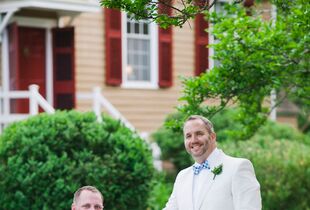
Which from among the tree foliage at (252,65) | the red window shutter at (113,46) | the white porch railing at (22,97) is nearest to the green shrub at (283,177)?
the tree foliage at (252,65)

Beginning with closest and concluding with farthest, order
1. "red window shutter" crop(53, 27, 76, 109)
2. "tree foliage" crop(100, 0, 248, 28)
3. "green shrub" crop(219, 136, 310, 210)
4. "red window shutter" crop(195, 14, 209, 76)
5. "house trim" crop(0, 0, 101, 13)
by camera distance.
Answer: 1. "tree foliage" crop(100, 0, 248, 28)
2. "green shrub" crop(219, 136, 310, 210)
3. "house trim" crop(0, 0, 101, 13)
4. "red window shutter" crop(53, 27, 76, 109)
5. "red window shutter" crop(195, 14, 209, 76)

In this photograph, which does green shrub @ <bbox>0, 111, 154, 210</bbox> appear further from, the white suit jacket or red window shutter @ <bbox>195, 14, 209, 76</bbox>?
red window shutter @ <bbox>195, 14, 209, 76</bbox>

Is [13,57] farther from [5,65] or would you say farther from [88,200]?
[88,200]

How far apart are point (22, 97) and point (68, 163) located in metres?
5.06

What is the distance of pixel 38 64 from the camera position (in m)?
18.5

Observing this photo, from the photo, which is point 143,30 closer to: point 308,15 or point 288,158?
point 288,158

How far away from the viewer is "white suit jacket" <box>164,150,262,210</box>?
227 inches

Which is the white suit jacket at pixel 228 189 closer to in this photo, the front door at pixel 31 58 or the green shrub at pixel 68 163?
the green shrub at pixel 68 163

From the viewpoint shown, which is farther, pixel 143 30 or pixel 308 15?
pixel 143 30

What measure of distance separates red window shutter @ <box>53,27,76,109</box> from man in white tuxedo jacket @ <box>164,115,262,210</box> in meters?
12.5

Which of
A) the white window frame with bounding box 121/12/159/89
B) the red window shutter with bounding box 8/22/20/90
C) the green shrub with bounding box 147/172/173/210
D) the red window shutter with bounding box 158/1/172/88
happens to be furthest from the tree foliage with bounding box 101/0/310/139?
the red window shutter with bounding box 158/1/172/88

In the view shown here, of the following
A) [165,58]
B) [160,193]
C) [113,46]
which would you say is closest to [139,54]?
[165,58]

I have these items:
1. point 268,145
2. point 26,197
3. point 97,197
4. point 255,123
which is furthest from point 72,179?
point 97,197

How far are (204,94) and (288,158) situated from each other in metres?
4.35
